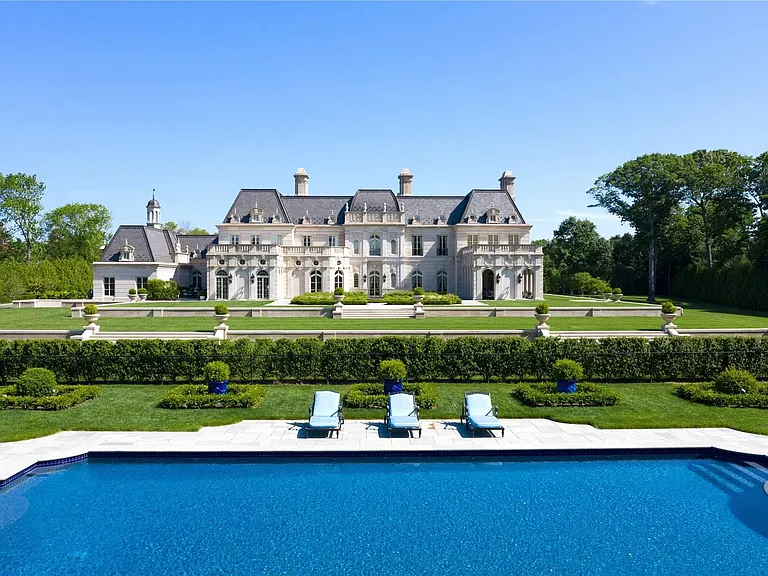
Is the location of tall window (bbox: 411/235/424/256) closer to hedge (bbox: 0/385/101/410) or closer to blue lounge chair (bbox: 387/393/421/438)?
blue lounge chair (bbox: 387/393/421/438)

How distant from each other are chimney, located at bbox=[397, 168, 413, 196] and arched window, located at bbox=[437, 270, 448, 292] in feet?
31.6

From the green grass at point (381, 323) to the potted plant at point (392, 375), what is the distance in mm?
11422

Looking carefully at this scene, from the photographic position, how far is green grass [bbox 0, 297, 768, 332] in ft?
92.8

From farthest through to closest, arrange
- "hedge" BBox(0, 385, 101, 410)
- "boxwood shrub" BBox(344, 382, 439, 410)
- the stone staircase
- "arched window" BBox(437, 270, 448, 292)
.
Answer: "arched window" BBox(437, 270, 448, 292)
the stone staircase
"boxwood shrub" BBox(344, 382, 439, 410)
"hedge" BBox(0, 385, 101, 410)

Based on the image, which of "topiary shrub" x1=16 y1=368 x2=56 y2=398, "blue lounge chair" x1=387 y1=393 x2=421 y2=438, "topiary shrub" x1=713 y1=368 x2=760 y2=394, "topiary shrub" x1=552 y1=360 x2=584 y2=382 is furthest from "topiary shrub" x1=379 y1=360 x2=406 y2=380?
"topiary shrub" x1=713 y1=368 x2=760 y2=394

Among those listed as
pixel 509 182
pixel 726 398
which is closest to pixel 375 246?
pixel 509 182

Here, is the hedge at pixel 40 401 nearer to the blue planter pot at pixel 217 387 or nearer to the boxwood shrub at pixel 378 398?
the blue planter pot at pixel 217 387

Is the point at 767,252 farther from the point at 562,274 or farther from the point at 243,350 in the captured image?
the point at 243,350

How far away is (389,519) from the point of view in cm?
893

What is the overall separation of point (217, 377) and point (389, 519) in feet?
28.2

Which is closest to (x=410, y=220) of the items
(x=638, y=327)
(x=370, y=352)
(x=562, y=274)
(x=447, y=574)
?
(x=562, y=274)

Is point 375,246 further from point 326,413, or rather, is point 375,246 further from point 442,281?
point 326,413

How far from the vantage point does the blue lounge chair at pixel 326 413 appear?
12422mm

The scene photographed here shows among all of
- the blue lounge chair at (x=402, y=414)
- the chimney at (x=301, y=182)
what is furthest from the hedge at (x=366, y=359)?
the chimney at (x=301, y=182)
